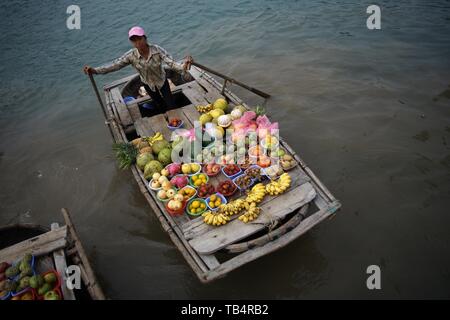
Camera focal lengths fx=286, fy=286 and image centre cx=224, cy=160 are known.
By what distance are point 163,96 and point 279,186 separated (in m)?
3.66

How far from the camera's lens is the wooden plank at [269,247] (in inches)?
146

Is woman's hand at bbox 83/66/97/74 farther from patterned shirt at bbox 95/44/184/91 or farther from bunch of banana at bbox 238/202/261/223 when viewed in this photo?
bunch of banana at bbox 238/202/261/223

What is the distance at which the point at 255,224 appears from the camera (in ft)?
13.3

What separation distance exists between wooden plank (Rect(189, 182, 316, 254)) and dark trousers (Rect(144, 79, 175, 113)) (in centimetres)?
366

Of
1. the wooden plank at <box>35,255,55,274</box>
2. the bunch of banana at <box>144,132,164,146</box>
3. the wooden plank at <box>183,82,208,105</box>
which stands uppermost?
the wooden plank at <box>183,82,208,105</box>

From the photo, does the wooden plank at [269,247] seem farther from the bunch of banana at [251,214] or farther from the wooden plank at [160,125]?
the wooden plank at [160,125]

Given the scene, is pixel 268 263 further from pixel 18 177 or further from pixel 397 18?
pixel 397 18

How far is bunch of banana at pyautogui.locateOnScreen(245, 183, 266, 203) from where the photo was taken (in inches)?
169

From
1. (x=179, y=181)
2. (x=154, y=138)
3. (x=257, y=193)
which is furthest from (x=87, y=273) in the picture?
(x=154, y=138)

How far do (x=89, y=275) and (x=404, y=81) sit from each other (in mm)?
8870

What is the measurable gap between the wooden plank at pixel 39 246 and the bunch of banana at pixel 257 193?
2869 mm

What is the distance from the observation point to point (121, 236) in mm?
5965

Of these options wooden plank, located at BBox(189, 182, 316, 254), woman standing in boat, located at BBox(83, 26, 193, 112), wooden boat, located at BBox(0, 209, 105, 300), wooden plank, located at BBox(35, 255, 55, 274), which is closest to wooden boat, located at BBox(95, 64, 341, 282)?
wooden plank, located at BBox(189, 182, 316, 254)

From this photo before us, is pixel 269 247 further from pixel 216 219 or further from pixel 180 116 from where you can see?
pixel 180 116
